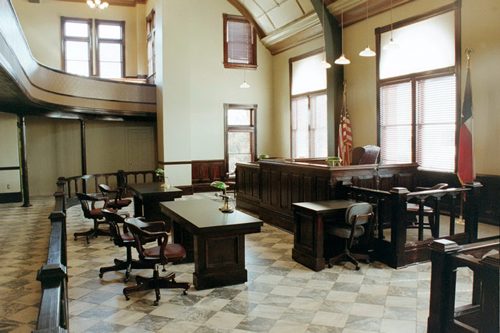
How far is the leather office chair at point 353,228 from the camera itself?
15.4 feet

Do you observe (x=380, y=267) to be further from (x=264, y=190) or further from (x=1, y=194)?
(x=1, y=194)

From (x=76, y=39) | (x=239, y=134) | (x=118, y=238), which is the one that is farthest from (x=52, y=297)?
(x=76, y=39)

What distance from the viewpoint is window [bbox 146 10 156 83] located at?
12.4m

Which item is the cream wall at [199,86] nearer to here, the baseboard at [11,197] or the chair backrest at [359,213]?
the baseboard at [11,197]

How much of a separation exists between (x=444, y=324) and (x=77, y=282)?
3726mm

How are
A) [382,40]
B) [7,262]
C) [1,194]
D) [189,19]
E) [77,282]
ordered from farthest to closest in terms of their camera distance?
1. [189,19]
2. [1,194]
3. [382,40]
4. [7,262]
5. [77,282]

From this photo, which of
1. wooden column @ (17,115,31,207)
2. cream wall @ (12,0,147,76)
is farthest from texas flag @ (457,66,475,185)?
cream wall @ (12,0,147,76)

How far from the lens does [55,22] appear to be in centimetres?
1241

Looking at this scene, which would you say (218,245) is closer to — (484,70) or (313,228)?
(313,228)

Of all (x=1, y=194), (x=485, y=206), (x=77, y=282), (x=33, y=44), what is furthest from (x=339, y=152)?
(x=33, y=44)

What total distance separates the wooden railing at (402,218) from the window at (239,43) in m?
8.13

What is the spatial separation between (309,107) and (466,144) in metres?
5.38

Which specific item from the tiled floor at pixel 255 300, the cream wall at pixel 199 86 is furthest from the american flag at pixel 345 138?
the tiled floor at pixel 255 300

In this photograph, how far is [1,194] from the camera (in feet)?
34.7
